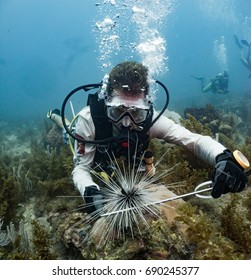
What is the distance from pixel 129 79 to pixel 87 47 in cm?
4676

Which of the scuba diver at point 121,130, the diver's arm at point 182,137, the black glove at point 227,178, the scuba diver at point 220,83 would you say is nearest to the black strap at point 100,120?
the scuba diver at point 121,130

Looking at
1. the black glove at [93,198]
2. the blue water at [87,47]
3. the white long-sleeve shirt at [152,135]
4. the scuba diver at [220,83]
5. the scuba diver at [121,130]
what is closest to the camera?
the black glove at [93,198]

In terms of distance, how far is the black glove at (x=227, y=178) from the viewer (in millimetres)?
2045

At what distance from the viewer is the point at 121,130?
2.62 meters

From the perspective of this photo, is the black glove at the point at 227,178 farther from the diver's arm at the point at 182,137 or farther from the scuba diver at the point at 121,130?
the diver's arm at the point at 182,137

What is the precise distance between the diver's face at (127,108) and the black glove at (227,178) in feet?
2.83

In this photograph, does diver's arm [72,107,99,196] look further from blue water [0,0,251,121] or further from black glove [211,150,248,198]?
blue water [0,0,251,121]

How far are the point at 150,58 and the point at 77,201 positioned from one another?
35.3 feet

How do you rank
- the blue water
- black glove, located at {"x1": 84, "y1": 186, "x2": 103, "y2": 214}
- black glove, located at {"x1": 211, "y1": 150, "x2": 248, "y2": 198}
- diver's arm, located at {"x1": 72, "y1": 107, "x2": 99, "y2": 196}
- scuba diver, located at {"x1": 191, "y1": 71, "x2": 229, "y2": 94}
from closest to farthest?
black glove, located at {"x1": 211, "y1": 150, "x2": 248, "y2": 198}, black glove, located at {"x1": 84, "y1": 186, "x2": 103, "y2": 214}, diver's arm, located at {"x1": 72, "y1": 107, "x2": 99, "y2": 196}, scuba diver, located at {"x1": 191, "y1": 71, "x2": 229, "y2": 94}, the blue water

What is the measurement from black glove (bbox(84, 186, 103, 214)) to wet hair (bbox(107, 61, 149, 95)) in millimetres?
896

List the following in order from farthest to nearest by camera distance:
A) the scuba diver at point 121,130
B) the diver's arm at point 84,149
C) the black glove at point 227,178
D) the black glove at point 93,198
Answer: the diver's arm at point 84,149
the scuba diver at point 121,130
the black glove at point 93,198
the black glove at point 227,178

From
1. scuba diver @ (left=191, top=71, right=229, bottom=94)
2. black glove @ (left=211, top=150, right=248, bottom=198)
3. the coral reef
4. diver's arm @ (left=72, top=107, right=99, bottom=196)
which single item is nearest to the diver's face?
diver's arm @ (left=72, top=107, right=99, bottom=196)

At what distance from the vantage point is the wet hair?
2.59 metres
